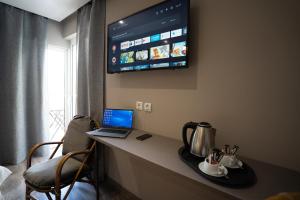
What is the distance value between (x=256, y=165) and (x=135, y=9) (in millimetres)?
1774

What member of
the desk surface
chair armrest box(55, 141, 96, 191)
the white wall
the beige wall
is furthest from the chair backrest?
the white wall

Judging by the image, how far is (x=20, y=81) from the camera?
2.46 meters

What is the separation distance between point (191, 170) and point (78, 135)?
141cm

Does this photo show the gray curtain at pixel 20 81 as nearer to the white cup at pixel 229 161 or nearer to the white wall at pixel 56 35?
the white wall at pixel 56 35

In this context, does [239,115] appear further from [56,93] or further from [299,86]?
[56,93]

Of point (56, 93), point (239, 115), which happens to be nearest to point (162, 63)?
point (239, 115)

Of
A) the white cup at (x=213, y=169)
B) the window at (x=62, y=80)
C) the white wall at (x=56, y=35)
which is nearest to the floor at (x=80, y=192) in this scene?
the window at (x=62, y=80)

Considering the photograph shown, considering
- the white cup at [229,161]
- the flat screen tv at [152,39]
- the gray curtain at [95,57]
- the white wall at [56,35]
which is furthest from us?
the white wall at [56,35]

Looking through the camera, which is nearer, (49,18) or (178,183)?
(178,183)

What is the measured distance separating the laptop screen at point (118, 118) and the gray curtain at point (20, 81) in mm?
1630

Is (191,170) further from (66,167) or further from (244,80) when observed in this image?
(66,167)

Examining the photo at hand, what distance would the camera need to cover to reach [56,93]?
3.10 m

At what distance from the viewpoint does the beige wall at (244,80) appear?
944 mm

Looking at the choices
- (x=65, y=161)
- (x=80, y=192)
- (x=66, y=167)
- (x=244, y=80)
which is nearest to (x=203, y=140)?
(x=244, y=80)
